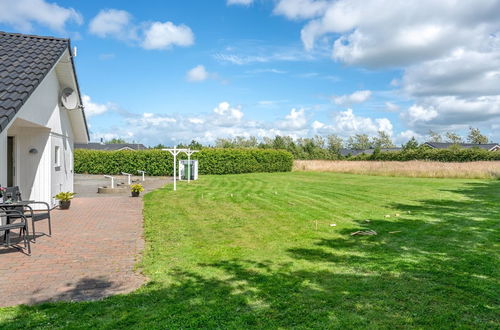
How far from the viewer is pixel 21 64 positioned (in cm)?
898

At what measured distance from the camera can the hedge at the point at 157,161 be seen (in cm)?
3331

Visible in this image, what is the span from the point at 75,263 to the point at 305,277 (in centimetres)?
379

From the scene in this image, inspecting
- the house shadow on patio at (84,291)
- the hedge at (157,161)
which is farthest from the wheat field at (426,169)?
the house shadow on patio at (84,291)

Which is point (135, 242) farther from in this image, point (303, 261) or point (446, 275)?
point (446, 275)

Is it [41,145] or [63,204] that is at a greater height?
[41,145]

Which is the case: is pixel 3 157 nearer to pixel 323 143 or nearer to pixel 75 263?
pixel 75 263

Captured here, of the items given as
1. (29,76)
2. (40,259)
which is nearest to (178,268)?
(40,259)

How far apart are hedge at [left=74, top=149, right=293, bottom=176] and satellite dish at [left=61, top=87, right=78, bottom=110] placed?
20194mm

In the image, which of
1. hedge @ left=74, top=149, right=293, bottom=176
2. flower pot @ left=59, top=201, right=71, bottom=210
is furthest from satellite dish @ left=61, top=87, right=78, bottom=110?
hedge @ left=74, top=149, right=293, bottom=176

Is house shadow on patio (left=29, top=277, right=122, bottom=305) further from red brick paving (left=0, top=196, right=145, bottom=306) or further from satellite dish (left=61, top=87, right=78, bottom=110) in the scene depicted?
satellite dish (left=61, top=87, right=78, bottom=110)

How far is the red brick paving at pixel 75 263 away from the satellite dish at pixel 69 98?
4221 millimetres

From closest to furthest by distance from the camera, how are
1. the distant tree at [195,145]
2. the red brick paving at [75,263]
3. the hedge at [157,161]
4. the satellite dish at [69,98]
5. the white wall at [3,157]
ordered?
1. the red brick paving at [75,263]
2. the white wall at [3,157]
3. the satellite dish at [69,98]
4. the hedge at [157,161]
5. the distant tree at [195,145]

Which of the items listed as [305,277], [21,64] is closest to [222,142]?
[21,64]

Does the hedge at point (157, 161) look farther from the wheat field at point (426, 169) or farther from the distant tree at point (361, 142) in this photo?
the distant tree at point (361, 142)
